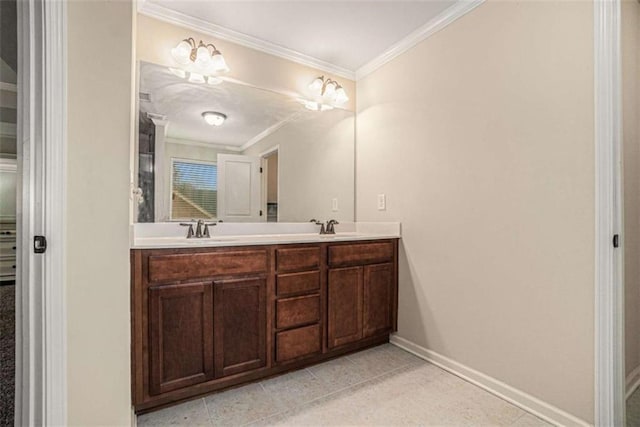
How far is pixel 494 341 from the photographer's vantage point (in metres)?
1.74

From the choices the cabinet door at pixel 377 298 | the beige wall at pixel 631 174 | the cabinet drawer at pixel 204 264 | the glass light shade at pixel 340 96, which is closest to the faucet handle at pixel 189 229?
the cabinet drawer at pixel 204 264

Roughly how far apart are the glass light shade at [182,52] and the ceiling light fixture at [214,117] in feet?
1.16

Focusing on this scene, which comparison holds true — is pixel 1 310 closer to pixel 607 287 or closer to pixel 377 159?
pixel 377 159

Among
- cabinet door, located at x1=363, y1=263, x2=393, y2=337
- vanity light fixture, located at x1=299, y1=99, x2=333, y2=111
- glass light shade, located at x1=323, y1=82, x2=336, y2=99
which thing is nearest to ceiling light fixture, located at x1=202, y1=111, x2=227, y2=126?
vanity light fixture, located at x1=299, y1=99, x2=333, y2=111

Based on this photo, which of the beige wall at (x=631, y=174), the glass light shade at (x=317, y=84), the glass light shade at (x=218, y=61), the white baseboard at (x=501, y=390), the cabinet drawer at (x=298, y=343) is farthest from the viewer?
the glass light shade at (x=317, y=84)

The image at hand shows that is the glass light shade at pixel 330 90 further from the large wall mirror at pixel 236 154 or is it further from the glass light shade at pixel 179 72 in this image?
the glass light shade at pixel 179 72

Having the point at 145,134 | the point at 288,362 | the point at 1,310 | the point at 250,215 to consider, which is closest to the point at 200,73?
the point at 145,134

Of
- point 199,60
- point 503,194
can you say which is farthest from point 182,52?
point 503,194

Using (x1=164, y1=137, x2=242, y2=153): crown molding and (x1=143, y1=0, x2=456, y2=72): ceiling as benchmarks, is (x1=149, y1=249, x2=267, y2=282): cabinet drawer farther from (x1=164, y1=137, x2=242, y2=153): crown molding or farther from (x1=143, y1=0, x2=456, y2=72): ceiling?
(x1=143, y1=0, x2=456, y2=72): ceiling

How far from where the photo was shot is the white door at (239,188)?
2.23 metres

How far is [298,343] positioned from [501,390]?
1.19 metres

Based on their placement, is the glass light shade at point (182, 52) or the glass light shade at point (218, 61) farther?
the glass light shade at point (218, 61)

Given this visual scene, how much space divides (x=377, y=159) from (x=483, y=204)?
3.31 feet

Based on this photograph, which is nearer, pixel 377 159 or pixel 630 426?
pixel 630 426
